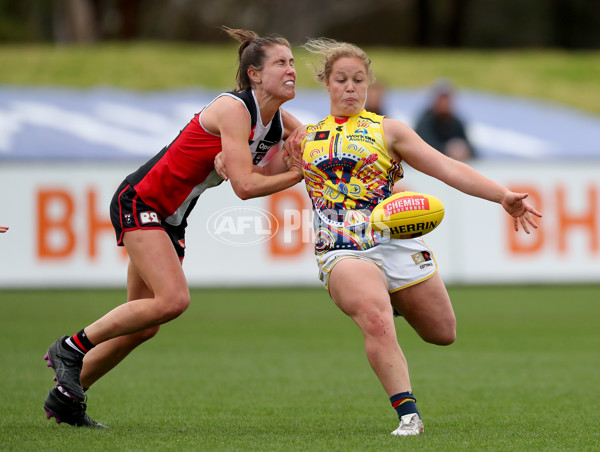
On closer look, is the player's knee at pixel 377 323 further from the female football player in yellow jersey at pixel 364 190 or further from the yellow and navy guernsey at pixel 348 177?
the yellow and navy guernsey at pixel 348 177

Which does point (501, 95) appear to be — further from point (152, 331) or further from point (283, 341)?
point (152, 331)

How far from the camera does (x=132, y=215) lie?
604 centimetres

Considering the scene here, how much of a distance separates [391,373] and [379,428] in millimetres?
534

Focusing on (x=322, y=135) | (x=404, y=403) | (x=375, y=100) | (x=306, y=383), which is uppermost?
(x=375, y=100)

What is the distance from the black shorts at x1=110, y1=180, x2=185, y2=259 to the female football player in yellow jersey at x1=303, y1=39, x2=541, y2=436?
2.98ft

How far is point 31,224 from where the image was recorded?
45.7 feet

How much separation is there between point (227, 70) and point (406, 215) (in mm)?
19578

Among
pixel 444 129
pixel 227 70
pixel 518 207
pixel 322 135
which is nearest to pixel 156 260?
pixel 322 135

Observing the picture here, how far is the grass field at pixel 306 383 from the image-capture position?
5504mm

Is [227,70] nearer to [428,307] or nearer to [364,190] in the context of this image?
[364,190]

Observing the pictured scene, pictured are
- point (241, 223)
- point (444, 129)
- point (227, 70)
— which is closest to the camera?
point (241, 223)

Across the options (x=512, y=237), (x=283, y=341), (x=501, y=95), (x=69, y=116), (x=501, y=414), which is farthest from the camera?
(x=501, y=95)

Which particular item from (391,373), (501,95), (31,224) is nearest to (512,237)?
(31,224)

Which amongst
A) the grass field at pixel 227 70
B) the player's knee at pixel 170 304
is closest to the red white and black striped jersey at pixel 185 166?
the player's knee at pixel 170 304
